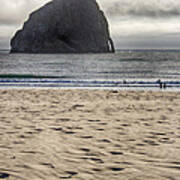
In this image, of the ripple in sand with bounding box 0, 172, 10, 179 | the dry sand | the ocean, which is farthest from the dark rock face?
the ripple in sand with bounding box 0, 172, 10, 179

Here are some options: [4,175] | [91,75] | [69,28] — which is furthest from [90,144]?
[69,28]

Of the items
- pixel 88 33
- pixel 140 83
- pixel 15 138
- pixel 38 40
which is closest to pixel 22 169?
pixel 15 138

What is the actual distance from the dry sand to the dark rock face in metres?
142

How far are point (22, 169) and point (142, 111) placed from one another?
16.9ft

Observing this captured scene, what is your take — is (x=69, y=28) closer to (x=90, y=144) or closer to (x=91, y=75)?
(x=91, y=75)

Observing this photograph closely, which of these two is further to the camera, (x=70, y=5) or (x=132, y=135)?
(x=70, y=5)

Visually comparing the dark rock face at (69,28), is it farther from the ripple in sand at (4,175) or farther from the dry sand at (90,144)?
the ripple in sand at (4,175)

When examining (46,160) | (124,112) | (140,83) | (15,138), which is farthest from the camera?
(140,83)

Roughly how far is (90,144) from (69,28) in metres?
157

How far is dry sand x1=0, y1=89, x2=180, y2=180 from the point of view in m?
3.83

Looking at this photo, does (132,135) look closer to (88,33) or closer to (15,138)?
(15,138)

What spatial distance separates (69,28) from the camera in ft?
518

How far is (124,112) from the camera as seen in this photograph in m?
8.19

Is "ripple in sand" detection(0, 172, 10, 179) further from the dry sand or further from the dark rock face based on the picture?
the dark rock face
